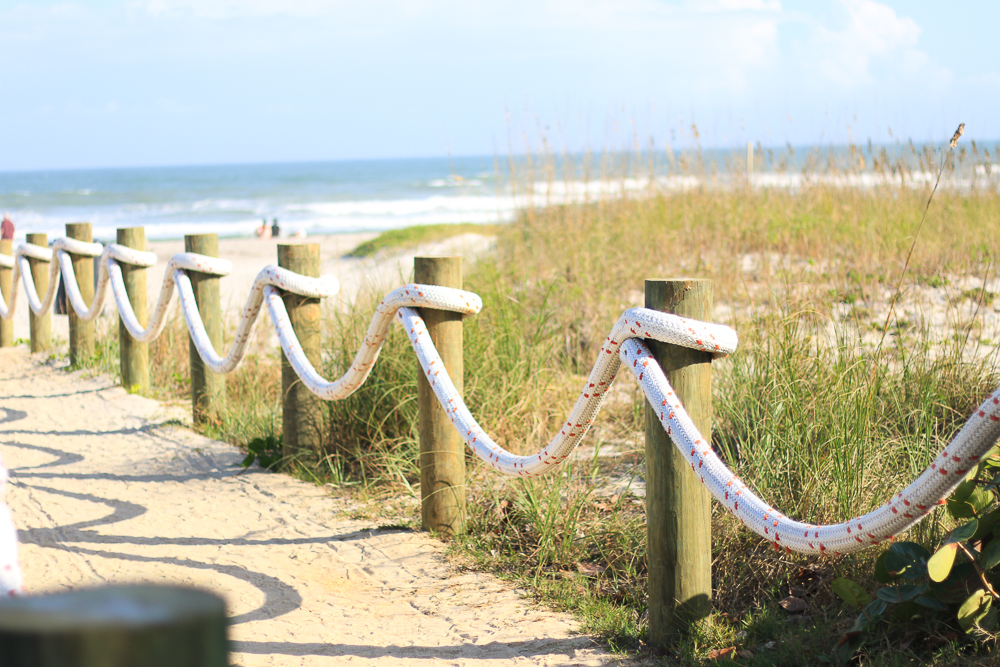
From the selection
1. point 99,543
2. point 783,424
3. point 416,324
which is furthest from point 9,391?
point 783,424

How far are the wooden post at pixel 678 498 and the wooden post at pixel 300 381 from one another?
2.20 meters

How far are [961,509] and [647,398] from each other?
0.86 meters

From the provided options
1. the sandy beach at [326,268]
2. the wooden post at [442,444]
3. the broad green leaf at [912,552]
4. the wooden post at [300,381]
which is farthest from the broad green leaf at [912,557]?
the sandy beach at [326,268]

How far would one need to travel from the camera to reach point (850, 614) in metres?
2.52

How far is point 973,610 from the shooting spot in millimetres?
2043

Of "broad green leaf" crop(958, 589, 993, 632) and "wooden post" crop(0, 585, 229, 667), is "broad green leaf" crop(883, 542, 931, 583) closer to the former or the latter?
"broad green leaf" crop(958, 589, 993, 632)

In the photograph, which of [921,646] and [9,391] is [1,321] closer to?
[9,391]

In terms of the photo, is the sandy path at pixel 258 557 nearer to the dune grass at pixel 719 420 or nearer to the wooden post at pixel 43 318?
the dune grass at pixel 719 420

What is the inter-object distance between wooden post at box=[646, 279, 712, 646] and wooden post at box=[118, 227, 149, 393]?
4589mm

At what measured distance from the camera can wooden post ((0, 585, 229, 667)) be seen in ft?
1.62

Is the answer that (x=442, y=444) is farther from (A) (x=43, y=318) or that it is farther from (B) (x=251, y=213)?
(B) (x=251, y=213)

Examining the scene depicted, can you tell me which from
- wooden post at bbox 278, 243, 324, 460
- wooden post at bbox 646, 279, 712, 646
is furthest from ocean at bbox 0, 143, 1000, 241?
wooden post at bbox 646, 279, 712, 646

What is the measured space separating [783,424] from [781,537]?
1.21 m

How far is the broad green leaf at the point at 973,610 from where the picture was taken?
203 centimetres
